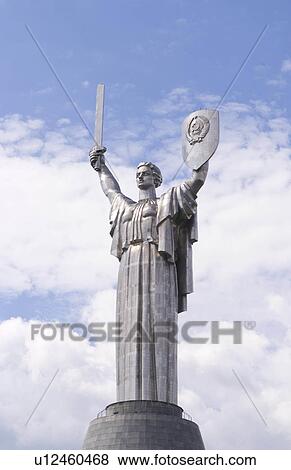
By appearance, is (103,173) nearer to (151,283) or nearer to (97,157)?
(97,157)

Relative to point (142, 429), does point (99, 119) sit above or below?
above

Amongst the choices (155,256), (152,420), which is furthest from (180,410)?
(155,256)

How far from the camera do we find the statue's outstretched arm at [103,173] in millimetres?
20953

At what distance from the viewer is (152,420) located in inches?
653

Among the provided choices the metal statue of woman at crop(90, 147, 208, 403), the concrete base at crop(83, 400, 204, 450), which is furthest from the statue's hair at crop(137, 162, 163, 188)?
the concrete base at crop(83, 400, 204, 450)

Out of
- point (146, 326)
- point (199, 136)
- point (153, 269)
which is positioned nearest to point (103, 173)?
point (199, 136)

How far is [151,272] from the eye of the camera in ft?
61.7

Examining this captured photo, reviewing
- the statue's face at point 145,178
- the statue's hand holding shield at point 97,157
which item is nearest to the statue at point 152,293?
the statue's face at point 145,178

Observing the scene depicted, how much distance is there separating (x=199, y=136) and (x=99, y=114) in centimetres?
347

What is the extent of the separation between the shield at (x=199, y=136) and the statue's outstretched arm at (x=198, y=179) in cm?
11

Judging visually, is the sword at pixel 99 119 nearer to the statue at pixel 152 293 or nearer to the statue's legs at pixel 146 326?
the statue at pixel 152 293
